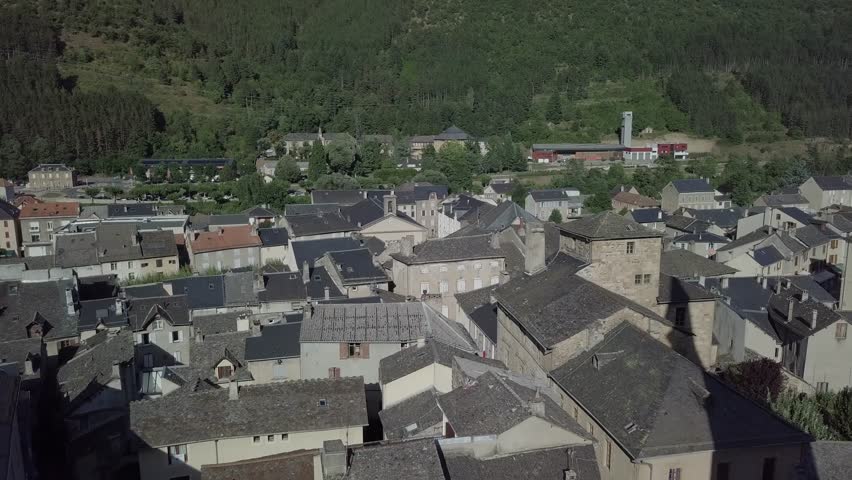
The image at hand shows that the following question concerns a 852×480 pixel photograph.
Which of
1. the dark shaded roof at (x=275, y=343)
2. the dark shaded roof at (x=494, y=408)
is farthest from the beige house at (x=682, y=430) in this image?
the dark shaded roof at (x=275, y=343)

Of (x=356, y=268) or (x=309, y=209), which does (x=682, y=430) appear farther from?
(x=309, y=209)

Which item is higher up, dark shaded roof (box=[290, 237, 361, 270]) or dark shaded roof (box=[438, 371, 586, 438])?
A: dark shaded roof (box=[438, 371, 586, 438])

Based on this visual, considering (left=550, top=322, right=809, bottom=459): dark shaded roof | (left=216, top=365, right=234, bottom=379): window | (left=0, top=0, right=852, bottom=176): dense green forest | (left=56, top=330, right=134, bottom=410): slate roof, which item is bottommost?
(left=216, top=365, right=234, bottom=379): window

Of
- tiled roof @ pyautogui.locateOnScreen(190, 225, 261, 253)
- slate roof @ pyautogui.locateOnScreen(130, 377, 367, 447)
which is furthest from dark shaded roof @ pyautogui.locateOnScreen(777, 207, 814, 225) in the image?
slate roof @ pyautogui.locateOnScreen(130, 377, 367, 447)

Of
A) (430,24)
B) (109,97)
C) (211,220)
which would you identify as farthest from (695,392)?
(430,24)

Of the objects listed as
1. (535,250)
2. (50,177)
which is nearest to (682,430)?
(535,250)

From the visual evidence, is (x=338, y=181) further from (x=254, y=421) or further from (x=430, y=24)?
(x=430, y=24)

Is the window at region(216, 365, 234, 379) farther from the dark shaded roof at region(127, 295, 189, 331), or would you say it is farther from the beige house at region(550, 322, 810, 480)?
the beige house at region(550, 322, 810, 480)
